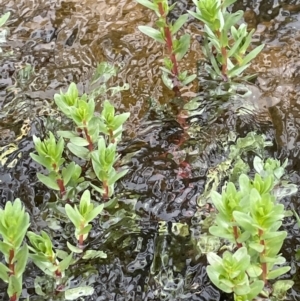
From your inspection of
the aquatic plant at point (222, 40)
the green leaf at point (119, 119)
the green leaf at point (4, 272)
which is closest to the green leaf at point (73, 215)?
the green leaf at point (4, 272)

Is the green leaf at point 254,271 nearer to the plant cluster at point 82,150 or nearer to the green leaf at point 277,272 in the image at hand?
the green leaf at point 277,272

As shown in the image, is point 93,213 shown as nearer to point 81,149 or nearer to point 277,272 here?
point 81,149

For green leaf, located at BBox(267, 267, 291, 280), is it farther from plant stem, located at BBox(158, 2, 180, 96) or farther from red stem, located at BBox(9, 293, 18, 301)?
plant stem, located at BBox(158, 2, 180, 96)

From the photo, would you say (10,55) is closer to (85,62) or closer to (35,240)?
(85,62)

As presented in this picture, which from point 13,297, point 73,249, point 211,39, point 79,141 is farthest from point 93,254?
point 211,39

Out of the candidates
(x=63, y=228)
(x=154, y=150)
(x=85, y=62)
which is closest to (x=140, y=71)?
(x=85, y=62)

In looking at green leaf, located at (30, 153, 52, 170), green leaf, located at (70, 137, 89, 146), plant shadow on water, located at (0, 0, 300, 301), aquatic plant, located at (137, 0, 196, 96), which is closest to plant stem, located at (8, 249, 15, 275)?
plant shadow on water, located at (0, 0, 300, 301)

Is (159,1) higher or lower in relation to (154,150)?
higher
